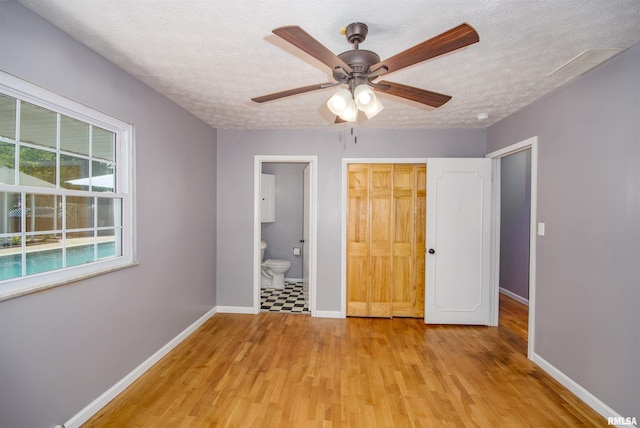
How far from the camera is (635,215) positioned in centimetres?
178

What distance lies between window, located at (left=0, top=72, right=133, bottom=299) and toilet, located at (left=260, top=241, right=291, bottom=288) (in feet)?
8.83

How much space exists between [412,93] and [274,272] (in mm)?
3902

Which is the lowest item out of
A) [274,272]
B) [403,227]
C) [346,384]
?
[346,384]

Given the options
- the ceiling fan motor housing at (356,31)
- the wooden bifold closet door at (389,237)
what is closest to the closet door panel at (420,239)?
the wooden bifold closet door at (389,237)

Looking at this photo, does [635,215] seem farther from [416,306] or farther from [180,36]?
[180,36]

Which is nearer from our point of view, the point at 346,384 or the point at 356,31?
the point at 356,31

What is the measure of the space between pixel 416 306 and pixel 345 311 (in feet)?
3.08

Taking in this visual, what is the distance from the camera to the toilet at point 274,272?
4.83 metres

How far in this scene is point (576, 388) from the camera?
2.17 metres

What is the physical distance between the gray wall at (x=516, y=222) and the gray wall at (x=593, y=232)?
6.62 feet

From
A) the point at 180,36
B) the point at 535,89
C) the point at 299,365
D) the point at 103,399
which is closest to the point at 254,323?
the point at 299,365

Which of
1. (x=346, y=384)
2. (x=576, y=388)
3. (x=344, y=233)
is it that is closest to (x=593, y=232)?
(x=576, y=388)

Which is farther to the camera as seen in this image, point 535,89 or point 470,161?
point 470,161

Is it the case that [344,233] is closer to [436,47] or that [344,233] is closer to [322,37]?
[322,37]
